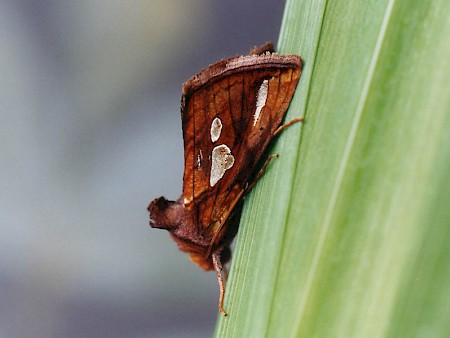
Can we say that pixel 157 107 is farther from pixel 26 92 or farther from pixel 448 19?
pixel 448 19

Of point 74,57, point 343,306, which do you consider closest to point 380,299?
point 343,306

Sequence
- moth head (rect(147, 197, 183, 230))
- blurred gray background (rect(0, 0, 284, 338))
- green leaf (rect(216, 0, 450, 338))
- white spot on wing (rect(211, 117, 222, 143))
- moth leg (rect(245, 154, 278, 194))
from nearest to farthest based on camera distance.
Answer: green leaf (rect(216, 0, 450, 338))
moth leg (rect(245, 154, 278, 194))
white spot on wing (rect(211, 117, 222, 143))
moth head (rect(147, 197, 183, 230))
blurred gray background (rect(0, 0, 284, 338))

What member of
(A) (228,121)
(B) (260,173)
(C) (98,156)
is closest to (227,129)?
(A) (228,121)

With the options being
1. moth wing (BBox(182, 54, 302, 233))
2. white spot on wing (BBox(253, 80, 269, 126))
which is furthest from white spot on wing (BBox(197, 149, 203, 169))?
white spot on wing (BBox(253, 80, 269, 126))

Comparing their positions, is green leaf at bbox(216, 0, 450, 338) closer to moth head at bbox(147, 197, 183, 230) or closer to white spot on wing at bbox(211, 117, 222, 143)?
white spot on wing at bbox(211, 117, 222, 143)

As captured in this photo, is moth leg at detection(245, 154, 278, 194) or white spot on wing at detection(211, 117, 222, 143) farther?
white spot on wing at detection(211, 117, 222, 143)

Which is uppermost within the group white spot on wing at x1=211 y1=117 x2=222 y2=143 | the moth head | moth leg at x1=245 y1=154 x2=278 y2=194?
white spot on wing at x1=211 y1=117 x2=222 y2=143
